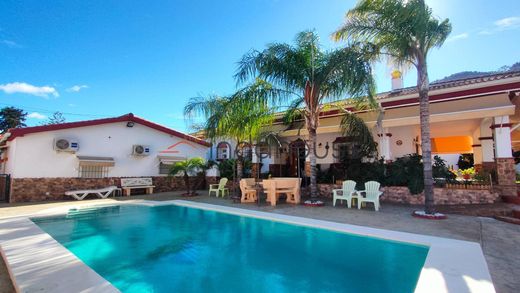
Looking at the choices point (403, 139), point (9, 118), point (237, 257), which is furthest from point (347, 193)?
point (9, 118)

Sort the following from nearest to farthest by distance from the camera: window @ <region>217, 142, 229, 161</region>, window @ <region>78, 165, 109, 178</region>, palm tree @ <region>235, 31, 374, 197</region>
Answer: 1. palm tree @ <region>235, 31, 374, 197</region>
2. window @ <region>78, 165, 109, 178</region>
3. window @ <region>217, 142, 229, 161</region>

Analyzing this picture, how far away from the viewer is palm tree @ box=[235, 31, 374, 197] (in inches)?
496

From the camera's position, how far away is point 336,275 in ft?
18.1

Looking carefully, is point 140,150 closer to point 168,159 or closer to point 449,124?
point 168,159

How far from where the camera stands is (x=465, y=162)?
3033 cm

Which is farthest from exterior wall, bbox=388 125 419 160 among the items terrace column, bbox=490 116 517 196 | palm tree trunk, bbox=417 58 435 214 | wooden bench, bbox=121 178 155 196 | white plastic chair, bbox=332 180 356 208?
wooden bench, bbox=121 178 155 196

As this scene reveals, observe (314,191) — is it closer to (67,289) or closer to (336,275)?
(336,275)

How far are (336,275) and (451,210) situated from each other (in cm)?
913

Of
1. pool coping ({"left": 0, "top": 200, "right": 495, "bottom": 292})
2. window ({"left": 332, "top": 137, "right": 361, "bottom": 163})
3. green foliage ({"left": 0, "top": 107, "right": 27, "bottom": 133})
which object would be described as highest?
green foliage ({"left": 0, "top": 107, "right": 27, "bottom": 133})

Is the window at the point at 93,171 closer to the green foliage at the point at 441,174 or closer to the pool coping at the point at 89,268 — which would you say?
the pool coping at the point at 89,268

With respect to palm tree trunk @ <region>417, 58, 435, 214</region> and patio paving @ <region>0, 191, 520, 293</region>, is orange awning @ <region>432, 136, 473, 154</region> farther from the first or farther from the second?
palm tree trunk @ <region>417, 58, 435, 214</region>

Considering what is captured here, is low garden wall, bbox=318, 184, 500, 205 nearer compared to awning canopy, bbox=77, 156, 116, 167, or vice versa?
low garden wall, bbox=318, 184, 500, 205

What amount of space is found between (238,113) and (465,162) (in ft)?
97.9

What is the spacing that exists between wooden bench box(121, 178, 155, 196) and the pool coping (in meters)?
11.2
